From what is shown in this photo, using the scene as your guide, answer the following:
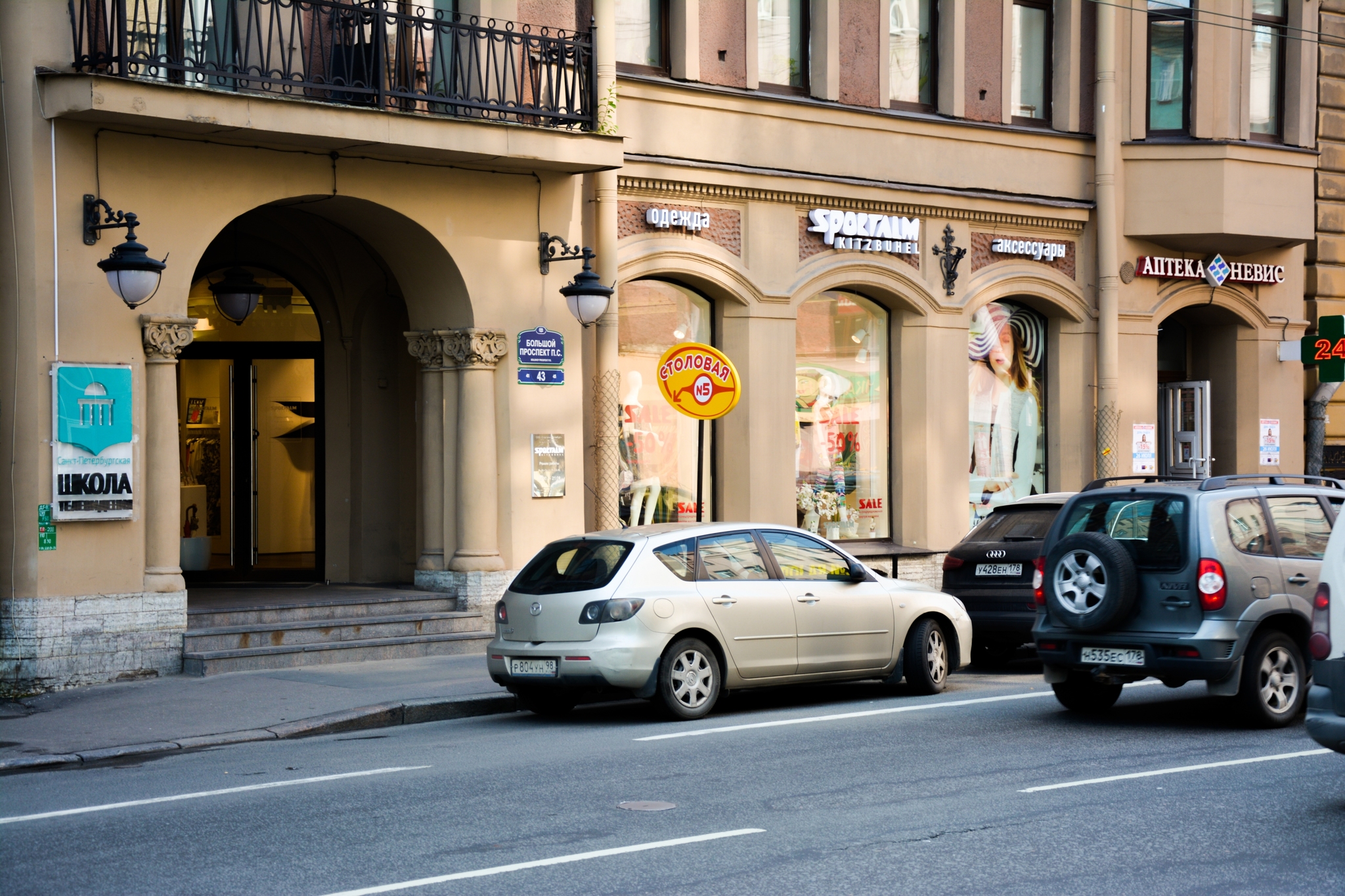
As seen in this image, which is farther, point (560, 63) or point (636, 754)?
point (560, 63)

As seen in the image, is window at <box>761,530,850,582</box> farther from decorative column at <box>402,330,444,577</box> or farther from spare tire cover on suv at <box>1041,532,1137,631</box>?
decorative column at <box>402,330,444,577</box>

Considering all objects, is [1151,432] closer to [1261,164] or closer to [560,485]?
[1261,164]

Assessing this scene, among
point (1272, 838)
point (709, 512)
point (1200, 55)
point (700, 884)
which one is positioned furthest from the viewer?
point (1200, 55)

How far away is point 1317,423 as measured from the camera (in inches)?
887

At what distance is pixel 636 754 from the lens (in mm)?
9570

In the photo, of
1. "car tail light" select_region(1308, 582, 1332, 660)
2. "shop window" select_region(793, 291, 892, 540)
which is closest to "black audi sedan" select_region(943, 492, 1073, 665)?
"shop window" select_region(793, 291, 892, 540)

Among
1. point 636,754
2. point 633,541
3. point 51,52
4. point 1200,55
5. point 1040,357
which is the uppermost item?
point 1200,55

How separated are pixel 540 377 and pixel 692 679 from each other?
546 cm

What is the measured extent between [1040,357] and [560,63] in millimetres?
8651

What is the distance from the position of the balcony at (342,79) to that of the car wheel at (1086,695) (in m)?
7.21

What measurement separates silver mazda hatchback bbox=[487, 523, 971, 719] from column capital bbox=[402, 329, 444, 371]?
15.7 feet

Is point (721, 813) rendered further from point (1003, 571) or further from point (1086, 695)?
point (1003, 571)

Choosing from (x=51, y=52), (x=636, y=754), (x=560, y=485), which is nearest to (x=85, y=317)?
(x=51, y=52)

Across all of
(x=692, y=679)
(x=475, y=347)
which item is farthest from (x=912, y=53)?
(x=692, y=679)
